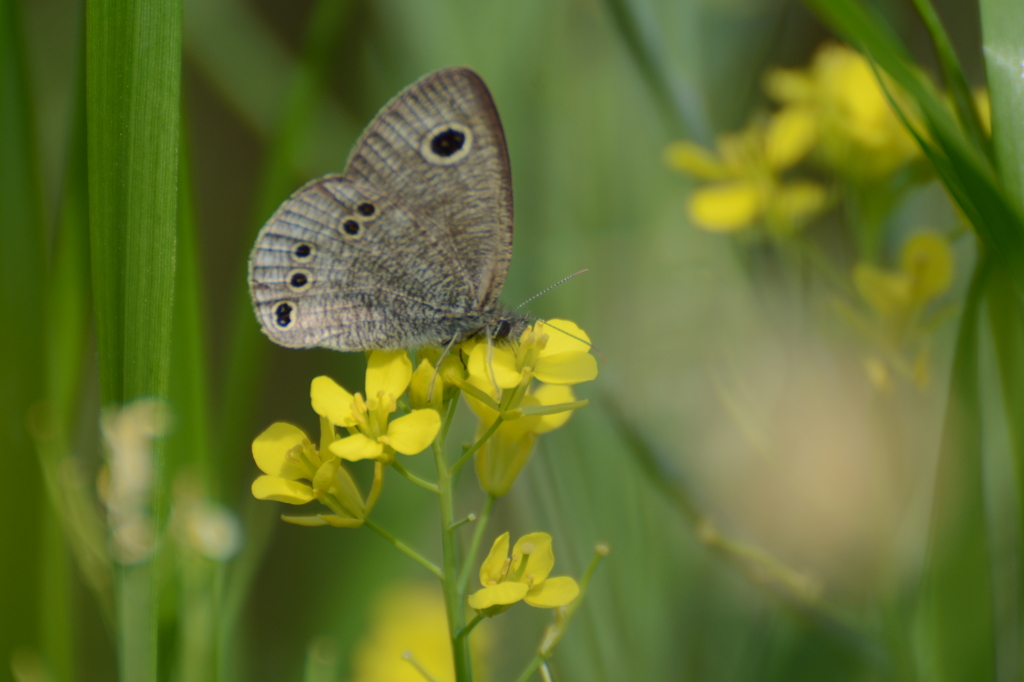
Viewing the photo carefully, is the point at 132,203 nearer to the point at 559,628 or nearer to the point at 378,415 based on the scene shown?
the point at 378,415

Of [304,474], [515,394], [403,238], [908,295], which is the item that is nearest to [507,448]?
[515,394]

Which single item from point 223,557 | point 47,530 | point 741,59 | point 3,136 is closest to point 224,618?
point 223,557

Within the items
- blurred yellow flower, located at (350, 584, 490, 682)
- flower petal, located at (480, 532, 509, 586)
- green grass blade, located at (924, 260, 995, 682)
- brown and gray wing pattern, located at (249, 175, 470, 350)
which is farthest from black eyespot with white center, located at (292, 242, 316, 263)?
green grass blade, located at (924, 260, 995, 682)

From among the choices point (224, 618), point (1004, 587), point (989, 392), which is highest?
point (224, 618)

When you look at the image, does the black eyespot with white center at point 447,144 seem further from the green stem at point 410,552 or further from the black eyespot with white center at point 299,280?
the green stem at point 410,552

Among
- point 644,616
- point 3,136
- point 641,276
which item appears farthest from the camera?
point 641,276

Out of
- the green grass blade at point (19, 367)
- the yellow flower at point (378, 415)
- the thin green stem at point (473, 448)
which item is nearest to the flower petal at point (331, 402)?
the yellow flower at point (378, 415)

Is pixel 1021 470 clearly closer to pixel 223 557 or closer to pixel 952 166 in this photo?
pixel 952 166
